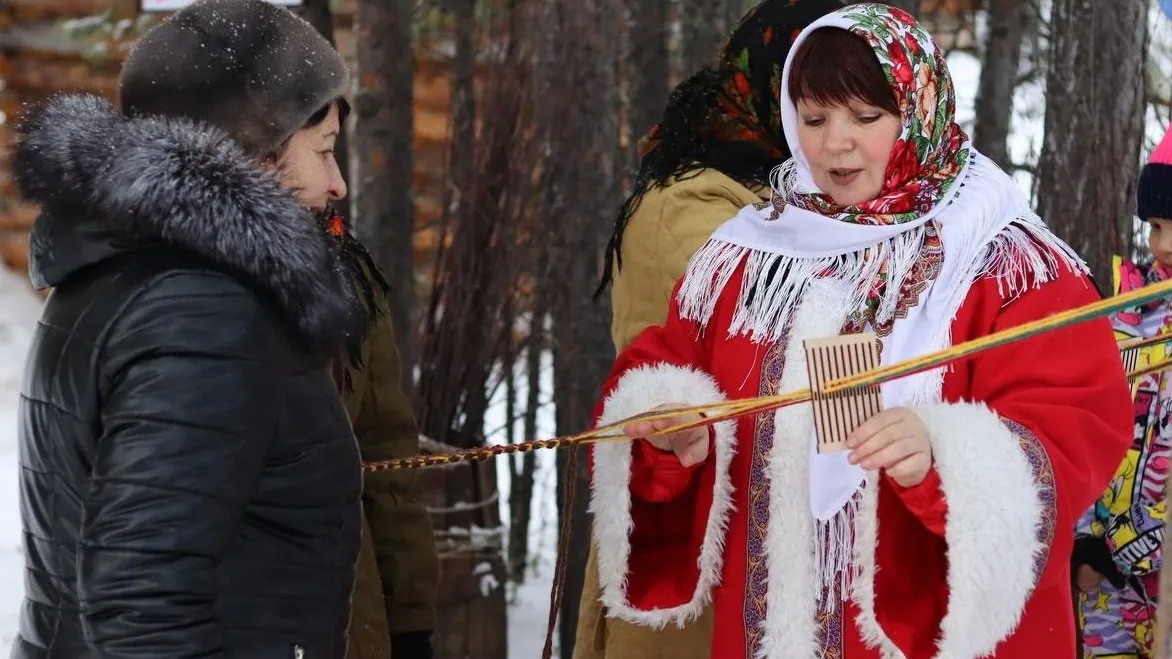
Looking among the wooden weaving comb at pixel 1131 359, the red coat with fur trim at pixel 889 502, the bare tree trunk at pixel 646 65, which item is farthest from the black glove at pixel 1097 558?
the bare tree trunk at pixel 646 65

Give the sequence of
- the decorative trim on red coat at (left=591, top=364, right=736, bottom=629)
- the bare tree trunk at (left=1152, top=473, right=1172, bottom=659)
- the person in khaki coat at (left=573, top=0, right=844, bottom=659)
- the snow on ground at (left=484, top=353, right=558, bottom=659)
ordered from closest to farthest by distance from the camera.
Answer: the bare tree trunk at (left=1152, top=473, right=1172, bottom=659) → the decorative trim on red coat at (left=591, top=364, right=736, bottom=629) → the person in khaki coat at (left=573, top=0, right=844, bottom=659) → the snow on ground at (left=484, top=353, right=558, bottom=659)

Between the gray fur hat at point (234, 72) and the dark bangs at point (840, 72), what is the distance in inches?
29.7

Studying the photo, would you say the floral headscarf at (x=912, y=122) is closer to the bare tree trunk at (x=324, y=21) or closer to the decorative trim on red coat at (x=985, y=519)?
the decorative trim on red coat at (x=985, y=519)

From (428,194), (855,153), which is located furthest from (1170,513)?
(428,194)

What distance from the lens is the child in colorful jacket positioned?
9.48 ft

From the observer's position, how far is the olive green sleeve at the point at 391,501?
2.78 metres

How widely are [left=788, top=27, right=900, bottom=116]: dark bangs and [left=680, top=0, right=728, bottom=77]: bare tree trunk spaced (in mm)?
4410

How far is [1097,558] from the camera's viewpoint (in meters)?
2.92

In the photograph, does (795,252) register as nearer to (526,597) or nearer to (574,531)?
(574,531)

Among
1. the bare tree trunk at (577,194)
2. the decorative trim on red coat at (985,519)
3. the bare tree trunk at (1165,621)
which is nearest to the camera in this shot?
the bare tree trunk at (1165,621)

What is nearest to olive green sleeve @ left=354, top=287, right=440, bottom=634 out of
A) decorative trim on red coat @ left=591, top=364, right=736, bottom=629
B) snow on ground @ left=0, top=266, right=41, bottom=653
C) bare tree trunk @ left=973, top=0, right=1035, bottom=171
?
decorative trim on red coat @ left=591, top=364, right=736, bottom=629

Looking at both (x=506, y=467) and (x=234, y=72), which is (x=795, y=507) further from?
(x=506, y=467)

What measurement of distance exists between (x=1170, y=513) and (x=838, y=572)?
71cm

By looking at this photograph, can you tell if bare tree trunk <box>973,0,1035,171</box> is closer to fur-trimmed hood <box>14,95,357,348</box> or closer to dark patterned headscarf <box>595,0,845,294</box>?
dark patterned headscarf <box>595,0,845,294</box>
